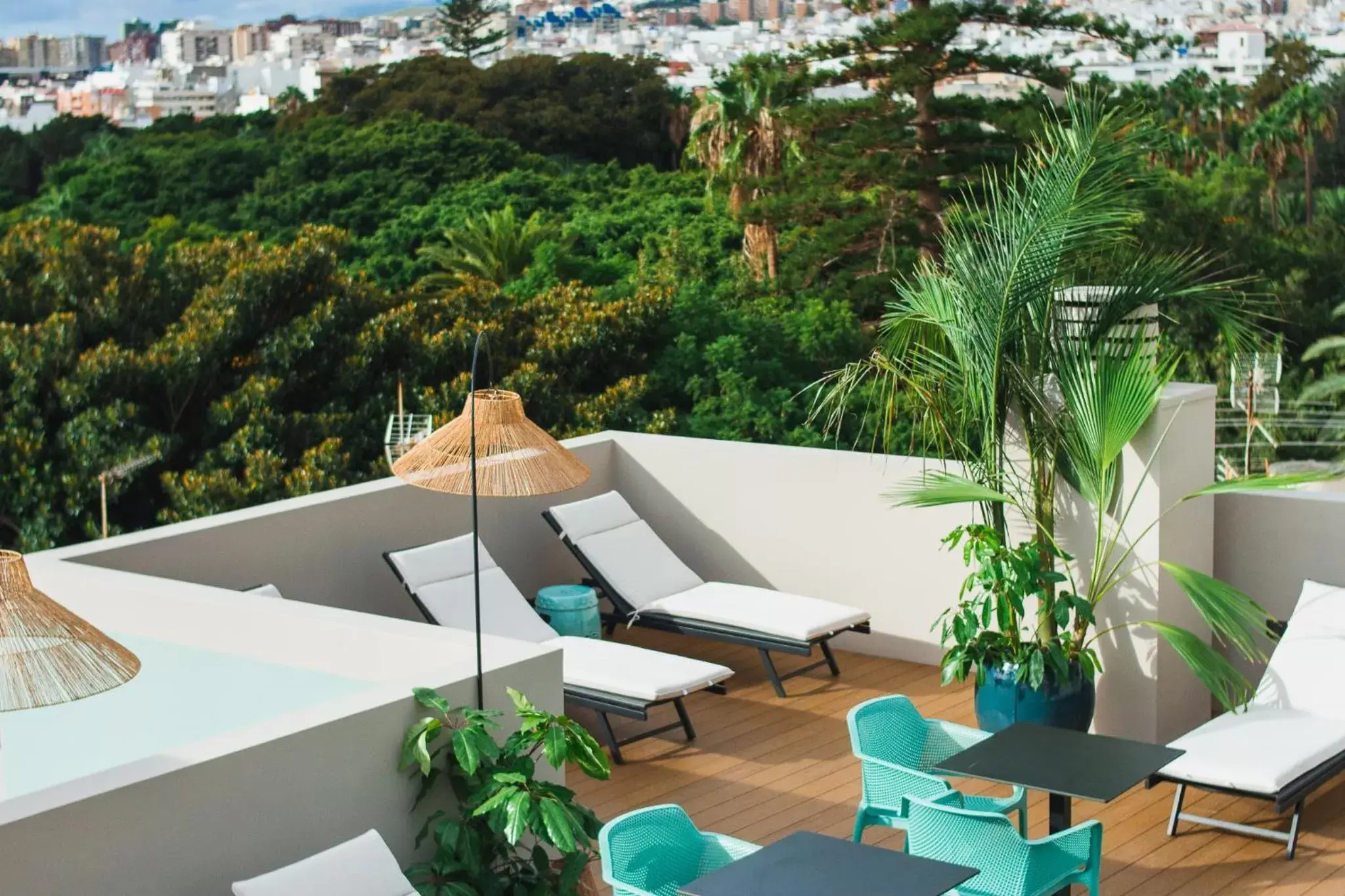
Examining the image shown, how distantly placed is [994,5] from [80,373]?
18.9m

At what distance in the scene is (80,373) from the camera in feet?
53.5

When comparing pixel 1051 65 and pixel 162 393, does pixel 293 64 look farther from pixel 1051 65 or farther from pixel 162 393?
pixel 162 393

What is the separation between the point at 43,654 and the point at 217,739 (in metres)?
0.97

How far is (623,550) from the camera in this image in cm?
823

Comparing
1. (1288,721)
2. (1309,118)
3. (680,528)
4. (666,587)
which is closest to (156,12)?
(1309,118)

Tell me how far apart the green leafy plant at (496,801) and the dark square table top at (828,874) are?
548 mm

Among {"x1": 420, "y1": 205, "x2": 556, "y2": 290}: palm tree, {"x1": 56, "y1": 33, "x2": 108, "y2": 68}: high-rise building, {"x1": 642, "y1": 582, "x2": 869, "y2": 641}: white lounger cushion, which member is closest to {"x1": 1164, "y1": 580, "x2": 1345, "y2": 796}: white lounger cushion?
{"x1": 642, "y1": 582, "x2": 869, "y2": 641}: white lounger cushion

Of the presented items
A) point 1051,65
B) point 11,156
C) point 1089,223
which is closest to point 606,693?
point 1089,223

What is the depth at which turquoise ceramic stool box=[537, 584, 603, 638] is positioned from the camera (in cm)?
784

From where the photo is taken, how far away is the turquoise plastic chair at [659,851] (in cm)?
420

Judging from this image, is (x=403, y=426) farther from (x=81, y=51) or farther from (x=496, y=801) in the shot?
(x=81, y=51)

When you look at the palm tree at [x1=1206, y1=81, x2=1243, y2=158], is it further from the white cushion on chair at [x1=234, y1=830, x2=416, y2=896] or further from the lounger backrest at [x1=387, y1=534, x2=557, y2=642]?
the white cushion on chair at [x1=234, y1=830, x2=416, y2=896]

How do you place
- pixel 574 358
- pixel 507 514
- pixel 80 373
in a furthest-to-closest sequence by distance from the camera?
pixel 574 358 → pixel 80 373 → pixel 507 514

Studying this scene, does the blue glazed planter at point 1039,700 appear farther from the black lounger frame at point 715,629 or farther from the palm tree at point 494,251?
the palm tree at point 494,251
